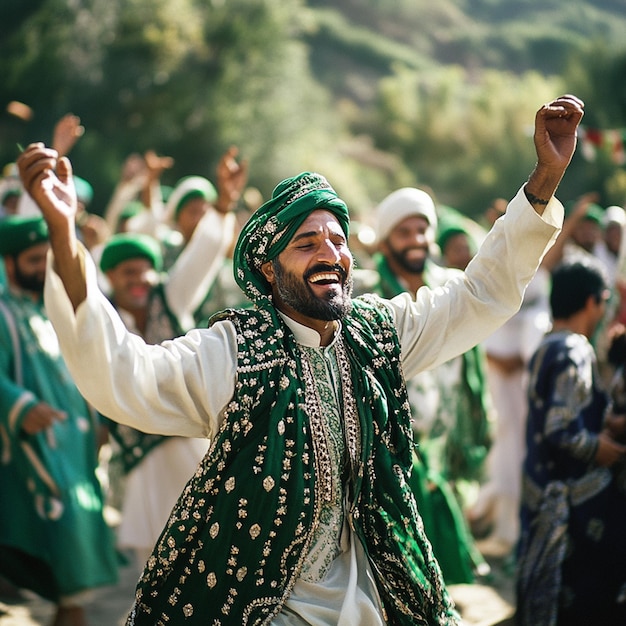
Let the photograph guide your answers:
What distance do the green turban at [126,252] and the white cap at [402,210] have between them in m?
1.35

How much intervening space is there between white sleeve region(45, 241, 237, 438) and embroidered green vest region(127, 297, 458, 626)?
0.06 m

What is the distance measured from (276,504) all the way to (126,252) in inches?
149

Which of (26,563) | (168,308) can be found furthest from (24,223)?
(26,563)

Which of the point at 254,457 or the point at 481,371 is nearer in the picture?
the point at 254,457

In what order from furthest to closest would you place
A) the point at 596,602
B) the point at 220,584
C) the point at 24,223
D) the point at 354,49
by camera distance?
the point at 354,49 → the point at 24,223 → the point at 596,602 → the point at 220,584

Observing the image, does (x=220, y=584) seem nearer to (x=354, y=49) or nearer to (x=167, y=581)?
(x=167, y=581)

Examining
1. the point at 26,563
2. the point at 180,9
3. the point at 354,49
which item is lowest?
the point at 26,563

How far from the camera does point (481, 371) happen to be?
665 cm

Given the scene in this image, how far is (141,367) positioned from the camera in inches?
127

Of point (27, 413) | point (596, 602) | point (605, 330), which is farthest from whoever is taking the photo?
point (605, 330)

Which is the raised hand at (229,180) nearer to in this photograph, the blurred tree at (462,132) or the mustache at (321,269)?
the mustache at (321,269)

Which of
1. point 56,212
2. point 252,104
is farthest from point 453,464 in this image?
point 252,104

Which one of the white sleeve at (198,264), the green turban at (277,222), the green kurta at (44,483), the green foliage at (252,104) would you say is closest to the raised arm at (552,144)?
the green turban at (277,222)

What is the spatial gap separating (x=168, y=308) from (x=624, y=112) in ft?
89.6
